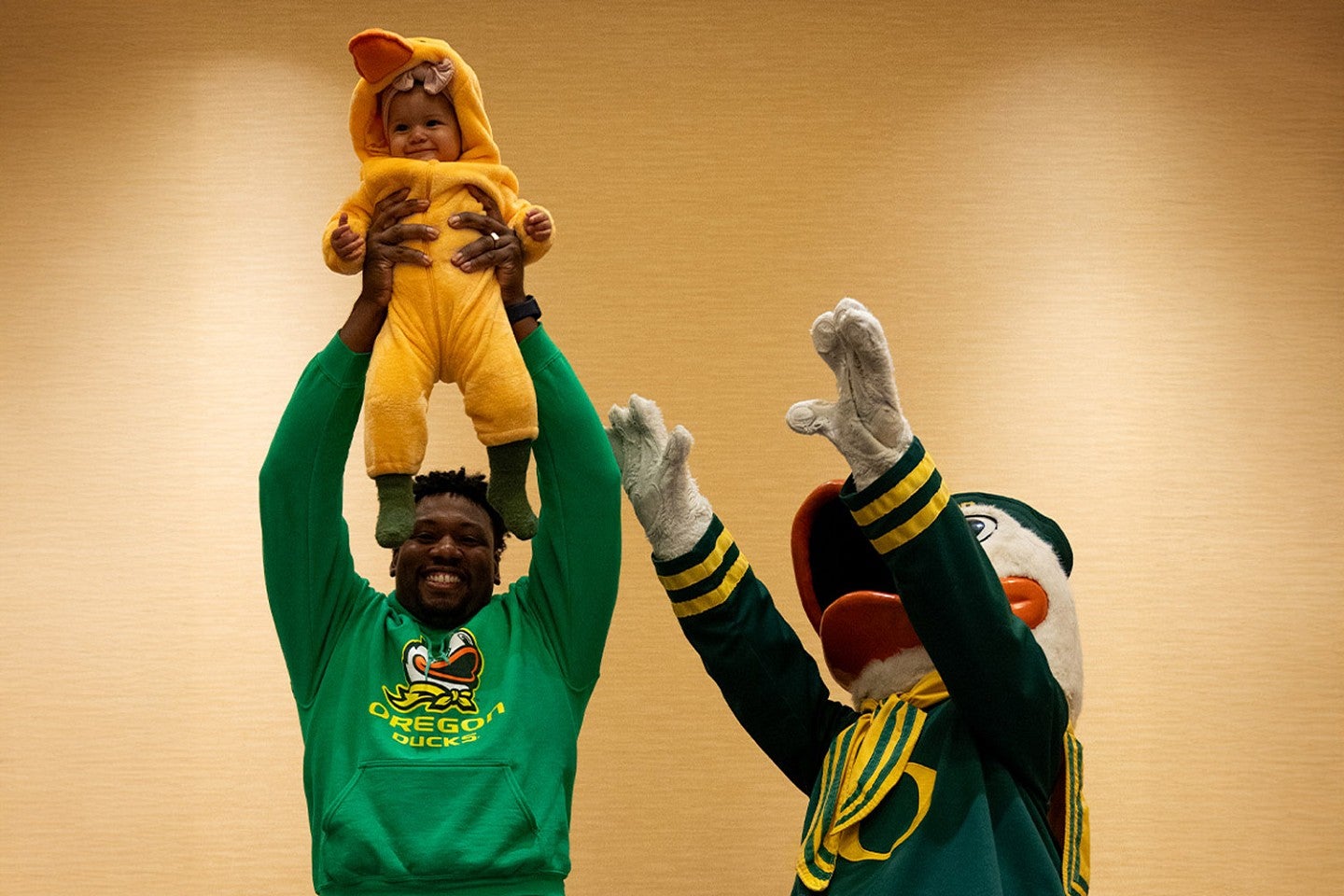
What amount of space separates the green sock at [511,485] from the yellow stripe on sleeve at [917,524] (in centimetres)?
36

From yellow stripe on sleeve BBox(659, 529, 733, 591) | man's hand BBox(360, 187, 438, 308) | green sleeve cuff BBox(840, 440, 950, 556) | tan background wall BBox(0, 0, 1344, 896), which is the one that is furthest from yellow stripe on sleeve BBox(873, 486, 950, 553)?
tan background wall BBox(0, 0, 1344, 896)

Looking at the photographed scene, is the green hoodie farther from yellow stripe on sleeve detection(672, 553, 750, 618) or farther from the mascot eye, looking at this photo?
the mascot eye

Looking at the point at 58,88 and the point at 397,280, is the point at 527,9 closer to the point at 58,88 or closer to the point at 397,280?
the point at 58,88

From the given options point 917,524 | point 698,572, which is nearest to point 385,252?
point 698,572

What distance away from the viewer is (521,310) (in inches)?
64.9

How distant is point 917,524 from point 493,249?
1.61ft

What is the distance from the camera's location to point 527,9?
2.54 meters

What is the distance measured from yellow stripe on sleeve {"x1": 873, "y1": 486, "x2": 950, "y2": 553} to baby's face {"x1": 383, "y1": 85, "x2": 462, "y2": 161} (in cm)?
58

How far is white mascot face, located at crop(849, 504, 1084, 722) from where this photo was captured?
168cm

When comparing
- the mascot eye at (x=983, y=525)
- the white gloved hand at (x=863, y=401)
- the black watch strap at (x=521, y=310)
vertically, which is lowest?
the mascot eye at (x=983, y=525)

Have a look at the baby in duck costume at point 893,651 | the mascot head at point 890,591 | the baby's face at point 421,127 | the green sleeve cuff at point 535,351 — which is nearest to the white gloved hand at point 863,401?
the baby in duck costume at point 893,651

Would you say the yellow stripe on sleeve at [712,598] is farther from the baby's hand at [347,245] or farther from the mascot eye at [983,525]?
the baby's hand at [347,245]

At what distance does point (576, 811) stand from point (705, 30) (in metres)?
1.20

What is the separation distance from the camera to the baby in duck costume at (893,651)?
1499mm
